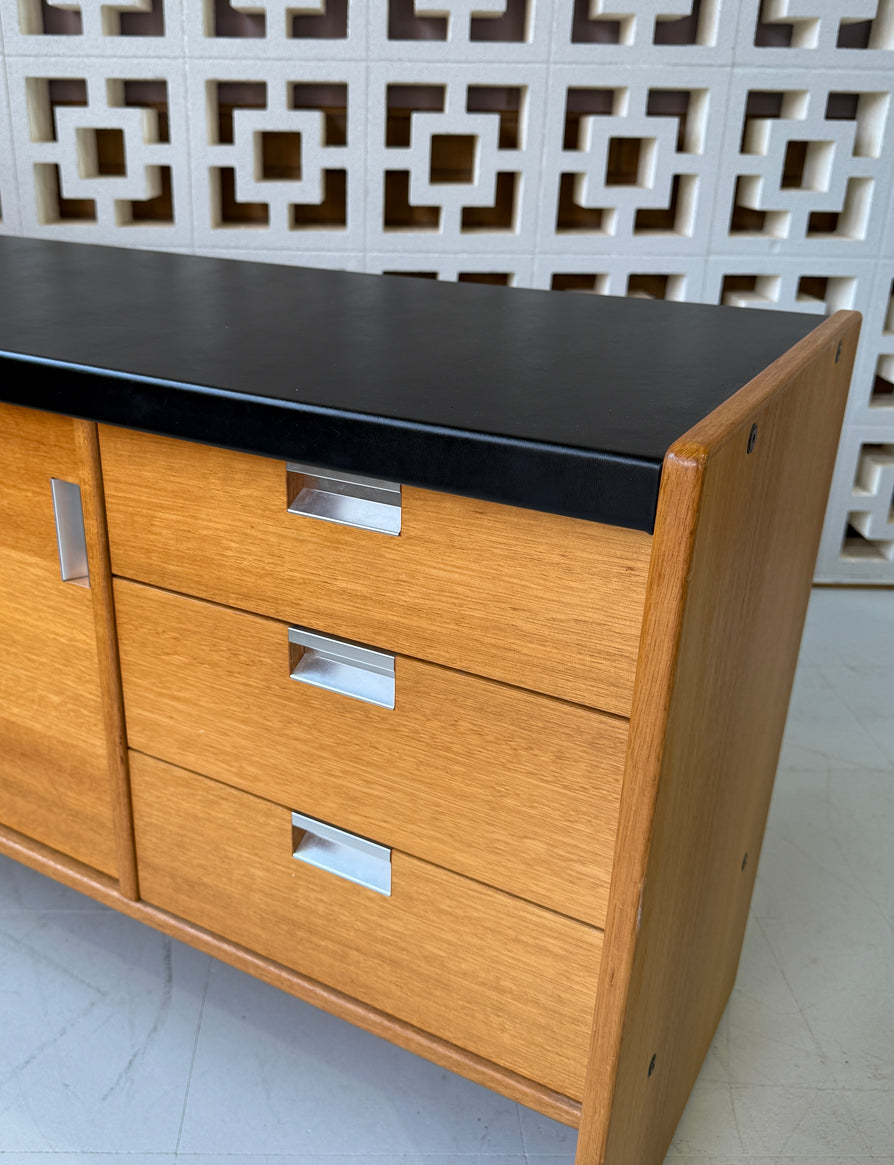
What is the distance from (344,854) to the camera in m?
0.99

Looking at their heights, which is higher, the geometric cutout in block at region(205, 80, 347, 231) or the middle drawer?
the geometric cutout in block at region(205, 80, 347, 231)

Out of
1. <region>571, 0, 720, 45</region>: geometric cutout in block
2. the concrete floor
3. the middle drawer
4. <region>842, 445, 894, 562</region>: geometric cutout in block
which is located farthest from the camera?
<region>842, 445, 894, 562</region>: geometric cutout in block

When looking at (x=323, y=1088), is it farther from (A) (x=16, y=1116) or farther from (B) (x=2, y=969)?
(B) (x=2, y=969)

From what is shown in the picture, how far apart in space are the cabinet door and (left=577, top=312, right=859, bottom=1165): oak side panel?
0.58 m

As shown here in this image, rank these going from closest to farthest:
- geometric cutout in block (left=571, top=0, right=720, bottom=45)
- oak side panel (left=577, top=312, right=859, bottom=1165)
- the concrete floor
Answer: oak side panel (left=577, top=312, right=859, bottom=1165) < the concrete floor < geometric cutout in block (left=571, top=0, right=720, bottom=45)

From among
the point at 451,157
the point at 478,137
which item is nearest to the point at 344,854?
the point at 478,137

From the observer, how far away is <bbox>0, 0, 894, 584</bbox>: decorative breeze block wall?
221cm

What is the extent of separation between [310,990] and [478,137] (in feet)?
6.15

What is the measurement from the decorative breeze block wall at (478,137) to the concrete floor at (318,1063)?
1.40 metres

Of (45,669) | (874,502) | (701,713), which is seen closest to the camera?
(701,713)

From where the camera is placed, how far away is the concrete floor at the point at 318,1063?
1.12 meters

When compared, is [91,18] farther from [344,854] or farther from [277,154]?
[344,854]

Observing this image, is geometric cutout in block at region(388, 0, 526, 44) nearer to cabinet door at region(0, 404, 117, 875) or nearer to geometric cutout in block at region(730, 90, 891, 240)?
geometric cutout in block at region(730, 90, 891, 240)

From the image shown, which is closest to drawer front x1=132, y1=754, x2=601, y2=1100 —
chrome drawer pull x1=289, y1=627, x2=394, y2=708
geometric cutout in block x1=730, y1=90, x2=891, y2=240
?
chrome drawer pull x1=289, y1=627, x2=394, y2=708
